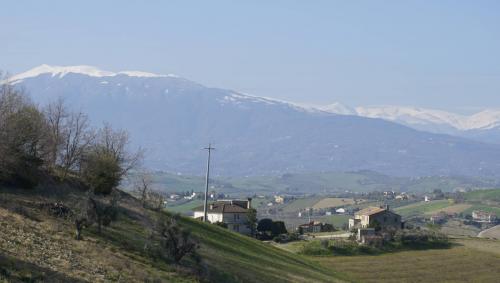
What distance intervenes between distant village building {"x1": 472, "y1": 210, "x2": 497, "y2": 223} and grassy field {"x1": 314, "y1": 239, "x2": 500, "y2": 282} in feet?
338

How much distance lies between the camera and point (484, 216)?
190 m

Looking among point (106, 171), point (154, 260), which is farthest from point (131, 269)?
point (106, 171)

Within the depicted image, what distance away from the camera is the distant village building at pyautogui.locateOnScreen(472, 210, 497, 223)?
18601cm

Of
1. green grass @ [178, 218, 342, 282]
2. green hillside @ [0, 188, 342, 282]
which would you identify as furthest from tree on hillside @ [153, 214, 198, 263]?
green grass @ [178, 218, 342, 282]

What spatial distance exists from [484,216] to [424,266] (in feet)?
417

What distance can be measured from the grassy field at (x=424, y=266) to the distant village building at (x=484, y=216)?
103 m

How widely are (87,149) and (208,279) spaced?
58.1ft

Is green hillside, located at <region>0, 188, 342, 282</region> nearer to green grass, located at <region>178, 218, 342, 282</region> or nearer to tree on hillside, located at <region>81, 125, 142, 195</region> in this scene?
green grass, located at <region>178, 218, 342, 282</region>

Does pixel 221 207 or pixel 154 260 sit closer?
pixel 154 260

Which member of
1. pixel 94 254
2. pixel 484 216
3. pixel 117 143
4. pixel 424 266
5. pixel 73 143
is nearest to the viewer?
pixel 94 254

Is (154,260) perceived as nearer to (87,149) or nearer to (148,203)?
(87,149)

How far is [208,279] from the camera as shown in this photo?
35.0 metres

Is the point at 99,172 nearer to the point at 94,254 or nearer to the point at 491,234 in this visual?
the point at 94,254

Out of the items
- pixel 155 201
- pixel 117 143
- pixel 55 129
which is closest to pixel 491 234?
pixel 155 201
